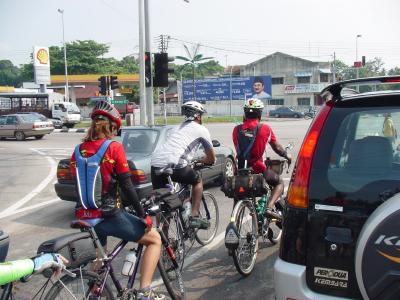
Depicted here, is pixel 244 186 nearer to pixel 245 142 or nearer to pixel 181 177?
pixel 245 142

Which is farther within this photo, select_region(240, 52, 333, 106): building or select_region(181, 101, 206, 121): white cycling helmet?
select_region(240, 52, 333, 106): building

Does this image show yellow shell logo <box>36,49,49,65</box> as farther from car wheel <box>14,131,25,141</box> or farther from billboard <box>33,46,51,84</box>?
car wheel <box>14,131,25,141</box>

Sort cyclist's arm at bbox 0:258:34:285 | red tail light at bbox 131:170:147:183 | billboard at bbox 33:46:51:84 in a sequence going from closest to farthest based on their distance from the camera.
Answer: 1. cyclist's arm at bbox 0:258:34:285
2. red tail light at bbox 131:170:147:183
3. billboard at bbox 33:46:51:84

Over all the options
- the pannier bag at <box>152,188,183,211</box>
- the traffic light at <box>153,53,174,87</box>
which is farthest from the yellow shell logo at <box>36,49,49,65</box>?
the pannier bag at <box>152,188,183,211</box>

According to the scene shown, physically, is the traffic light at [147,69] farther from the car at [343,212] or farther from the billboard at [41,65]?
the billboard at [41,65]

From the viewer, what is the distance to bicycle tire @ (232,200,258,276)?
15.1 ft

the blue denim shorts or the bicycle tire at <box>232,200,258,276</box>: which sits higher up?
the blue denim shorts

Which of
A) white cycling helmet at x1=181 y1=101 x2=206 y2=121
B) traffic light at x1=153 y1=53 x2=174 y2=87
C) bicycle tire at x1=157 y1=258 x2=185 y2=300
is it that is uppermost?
traffic light at x1=153 y1=53 x2=174 y2=87

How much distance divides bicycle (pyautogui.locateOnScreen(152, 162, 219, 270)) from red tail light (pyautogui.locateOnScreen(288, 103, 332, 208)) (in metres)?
2.05

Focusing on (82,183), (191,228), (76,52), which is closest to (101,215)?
(82,183)

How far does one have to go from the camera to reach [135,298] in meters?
3.31

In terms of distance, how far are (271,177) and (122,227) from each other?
90.2 inches

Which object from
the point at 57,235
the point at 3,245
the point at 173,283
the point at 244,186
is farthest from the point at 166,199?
the point at 57,235

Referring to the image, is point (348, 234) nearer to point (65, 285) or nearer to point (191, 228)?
point (65, 285)
